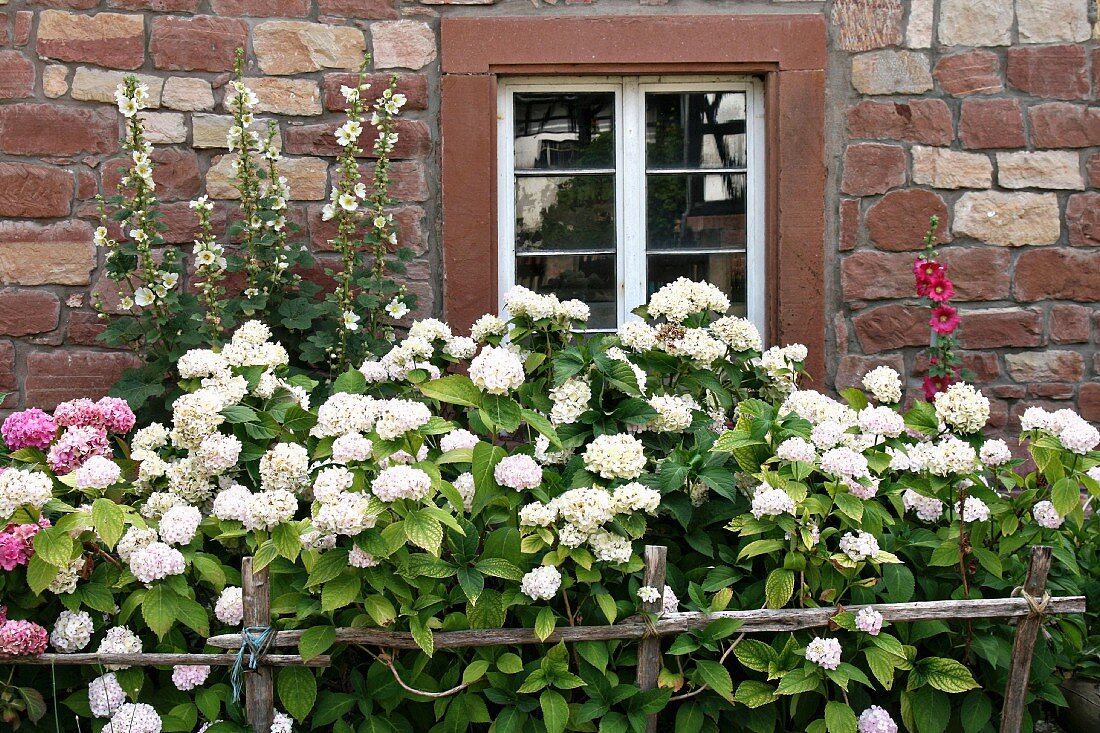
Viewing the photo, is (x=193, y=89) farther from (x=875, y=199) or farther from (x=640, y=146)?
(x=875, y=199)

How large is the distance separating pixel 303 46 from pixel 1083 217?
3131mm

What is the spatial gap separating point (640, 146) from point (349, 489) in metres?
2.44

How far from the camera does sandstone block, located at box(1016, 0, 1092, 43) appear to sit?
4129 mm

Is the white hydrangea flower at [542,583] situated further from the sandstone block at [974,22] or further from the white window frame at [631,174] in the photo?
the sandstone block at [974,22]

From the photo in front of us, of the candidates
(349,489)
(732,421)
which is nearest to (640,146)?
(732,421)

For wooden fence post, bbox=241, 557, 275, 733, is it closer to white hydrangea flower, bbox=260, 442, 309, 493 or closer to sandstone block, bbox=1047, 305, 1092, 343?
white hydrangea flower, bbox=260, 442, 309, 493

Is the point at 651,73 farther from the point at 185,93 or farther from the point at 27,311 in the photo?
the point at 27,311

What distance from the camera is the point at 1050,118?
416 centimetres

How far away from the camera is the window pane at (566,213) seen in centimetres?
428

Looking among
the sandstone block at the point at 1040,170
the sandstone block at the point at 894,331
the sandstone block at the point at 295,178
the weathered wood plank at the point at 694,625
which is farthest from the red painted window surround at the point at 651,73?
the weathered wood plank at the point at 694,625

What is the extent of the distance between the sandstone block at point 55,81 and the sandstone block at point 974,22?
3352mm

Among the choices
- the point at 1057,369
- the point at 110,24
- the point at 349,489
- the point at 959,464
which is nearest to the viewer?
the point at 349,489

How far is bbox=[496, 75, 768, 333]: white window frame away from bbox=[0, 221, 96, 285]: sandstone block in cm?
160

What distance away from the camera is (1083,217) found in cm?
419
